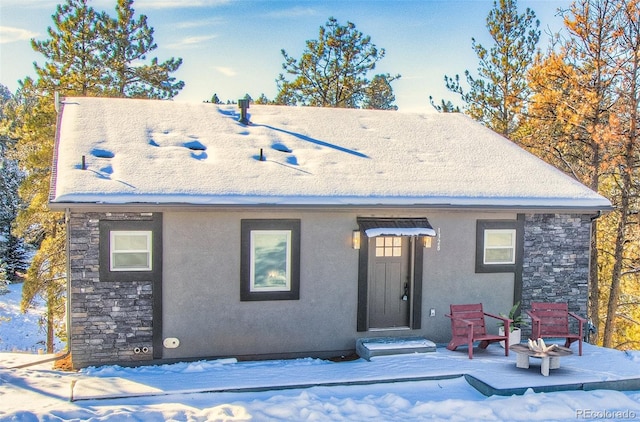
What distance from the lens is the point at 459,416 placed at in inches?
256

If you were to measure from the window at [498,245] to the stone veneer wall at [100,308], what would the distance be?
5.26 metres

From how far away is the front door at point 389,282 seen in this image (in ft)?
30.3

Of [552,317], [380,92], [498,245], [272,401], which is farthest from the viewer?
[380,92]

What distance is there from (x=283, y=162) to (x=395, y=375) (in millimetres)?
3856

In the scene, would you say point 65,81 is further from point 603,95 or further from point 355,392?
point 603,95

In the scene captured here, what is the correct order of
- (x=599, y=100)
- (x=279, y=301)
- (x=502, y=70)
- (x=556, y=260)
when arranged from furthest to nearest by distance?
(x=502, y=70), (x=599, y=100), (x=556, y=260), (x=279, y=301)

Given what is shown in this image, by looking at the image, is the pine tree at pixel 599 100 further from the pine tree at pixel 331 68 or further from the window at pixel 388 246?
the pine tree at pixel 331 68

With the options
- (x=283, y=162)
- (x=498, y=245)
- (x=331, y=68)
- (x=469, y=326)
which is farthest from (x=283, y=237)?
(x=331, y=68)

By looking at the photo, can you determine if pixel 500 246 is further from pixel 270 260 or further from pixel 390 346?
pixel 270 260

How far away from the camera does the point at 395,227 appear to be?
28.8 ft

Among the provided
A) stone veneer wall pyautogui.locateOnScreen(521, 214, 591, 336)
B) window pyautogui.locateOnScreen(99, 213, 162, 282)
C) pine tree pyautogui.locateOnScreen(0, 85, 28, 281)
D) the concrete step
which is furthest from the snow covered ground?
pine tree pyautogui.locateOnScreen(0, 85, 28, 281)

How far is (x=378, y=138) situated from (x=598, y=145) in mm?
6292

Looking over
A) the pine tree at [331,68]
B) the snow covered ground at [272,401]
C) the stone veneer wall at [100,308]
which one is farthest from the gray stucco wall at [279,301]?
the pine tree at [331,68]

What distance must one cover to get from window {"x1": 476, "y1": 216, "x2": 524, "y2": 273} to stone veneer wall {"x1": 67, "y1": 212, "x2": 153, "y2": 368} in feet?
17.3
